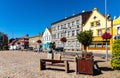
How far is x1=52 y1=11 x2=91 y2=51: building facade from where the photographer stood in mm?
54781

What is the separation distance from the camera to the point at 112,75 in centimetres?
1077

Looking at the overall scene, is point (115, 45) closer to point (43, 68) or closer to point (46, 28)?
point (43, 68)

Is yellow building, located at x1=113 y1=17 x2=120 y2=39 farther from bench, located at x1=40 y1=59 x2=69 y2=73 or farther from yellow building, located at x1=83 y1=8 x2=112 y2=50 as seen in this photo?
bench, located at x1=40 y1=59 x2=69 y2=73

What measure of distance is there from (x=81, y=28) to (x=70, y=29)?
6.38 meters

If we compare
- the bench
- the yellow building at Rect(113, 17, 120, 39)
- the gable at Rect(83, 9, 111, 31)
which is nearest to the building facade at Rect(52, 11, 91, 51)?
the gable at Rect(83, 9, 111, 31)

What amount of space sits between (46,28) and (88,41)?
56.2 metres

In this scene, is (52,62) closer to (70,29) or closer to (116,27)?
(116,27)

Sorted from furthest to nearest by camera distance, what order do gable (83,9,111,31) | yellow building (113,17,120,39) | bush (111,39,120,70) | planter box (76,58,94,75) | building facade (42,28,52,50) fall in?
building facade (42,28,52,50)
gable (83,9,111,31)
yellow building (113,17,120,39)
bush (111,39,120,70)
planter box (76,58,94,75)

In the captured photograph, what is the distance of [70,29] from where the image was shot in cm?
5988

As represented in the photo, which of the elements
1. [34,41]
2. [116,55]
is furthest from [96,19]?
[34,41]

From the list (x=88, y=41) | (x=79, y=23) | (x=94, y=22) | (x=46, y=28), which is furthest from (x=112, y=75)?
(x=46, y=28)

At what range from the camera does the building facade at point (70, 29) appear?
5478 cm

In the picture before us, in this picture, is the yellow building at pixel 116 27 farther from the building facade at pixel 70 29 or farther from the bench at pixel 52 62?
the bench at pixel 52 62

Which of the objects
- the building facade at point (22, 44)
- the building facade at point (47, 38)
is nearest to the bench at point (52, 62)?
the building facade at point (47, 38)
